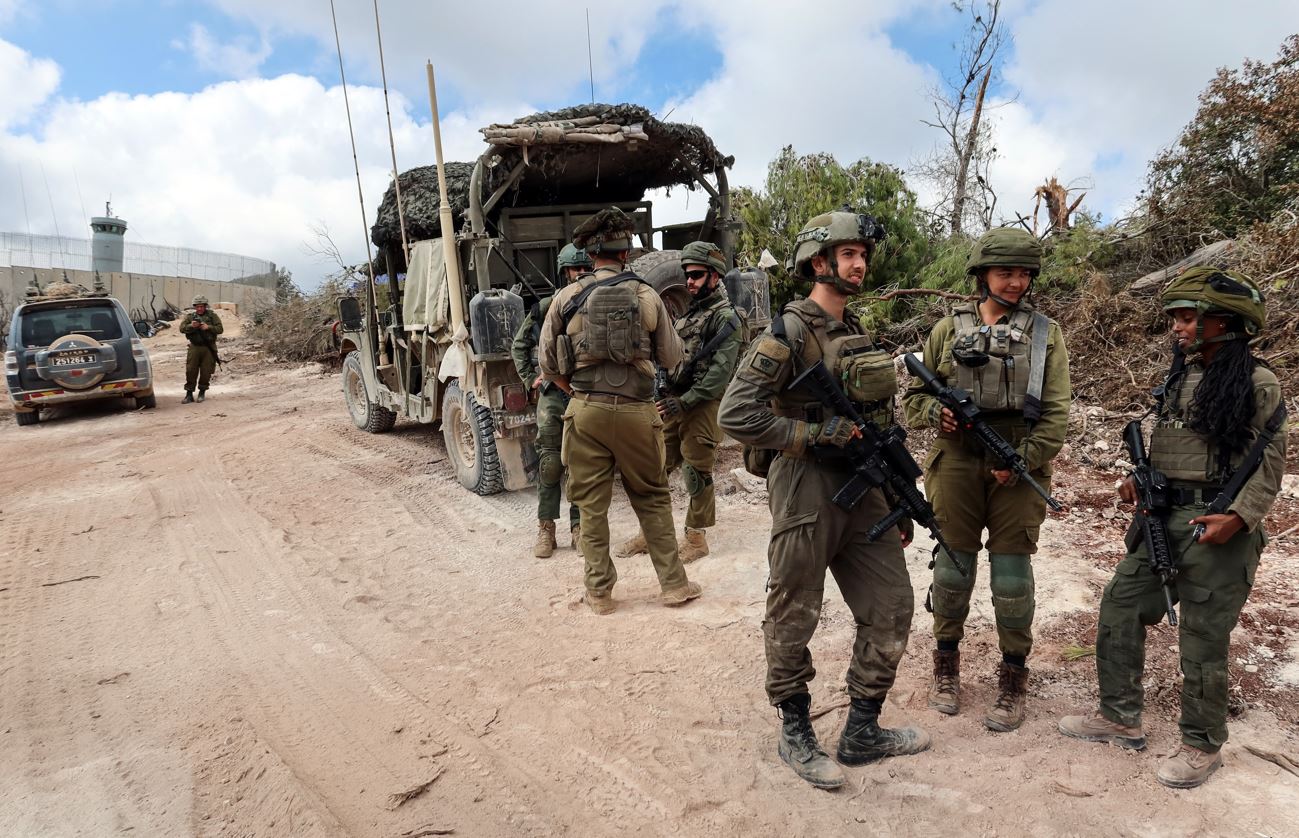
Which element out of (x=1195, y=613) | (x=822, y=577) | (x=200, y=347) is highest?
(x=200, y=347)

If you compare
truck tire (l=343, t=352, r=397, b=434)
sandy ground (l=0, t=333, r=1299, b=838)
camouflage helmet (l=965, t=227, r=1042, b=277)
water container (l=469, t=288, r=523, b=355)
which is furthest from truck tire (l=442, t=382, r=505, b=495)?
camouflage helmet (l=965, t=227, r=1042, b=277)

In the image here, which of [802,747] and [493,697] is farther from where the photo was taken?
[493,697]

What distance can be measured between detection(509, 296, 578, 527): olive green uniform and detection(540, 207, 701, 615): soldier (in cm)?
82

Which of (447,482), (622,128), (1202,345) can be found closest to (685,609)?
(1202,345)

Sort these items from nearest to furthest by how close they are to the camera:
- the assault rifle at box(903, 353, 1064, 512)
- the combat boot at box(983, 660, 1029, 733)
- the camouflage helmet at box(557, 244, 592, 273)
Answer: the assault rifle at box(903, 353, 1064, 512) → the combat boot at box(983, 660, 1029, 733) → the camouflage helmet at box(557, 244, 592, 273)

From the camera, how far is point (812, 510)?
8.54 feet

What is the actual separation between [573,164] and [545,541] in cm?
332

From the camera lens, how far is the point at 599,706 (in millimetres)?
3205

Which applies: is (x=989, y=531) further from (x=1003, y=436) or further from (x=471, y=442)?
(x=471, y=442)

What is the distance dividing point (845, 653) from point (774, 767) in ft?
3.04

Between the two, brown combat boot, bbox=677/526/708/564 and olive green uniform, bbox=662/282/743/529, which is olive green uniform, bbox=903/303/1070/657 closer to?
olive green uniform, bbox=662/282/743/529

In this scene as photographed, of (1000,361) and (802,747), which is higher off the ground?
(1000,361)

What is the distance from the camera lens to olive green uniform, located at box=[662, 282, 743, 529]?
4652 mm

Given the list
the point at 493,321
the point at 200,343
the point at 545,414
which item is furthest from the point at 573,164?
the point at 200,343
